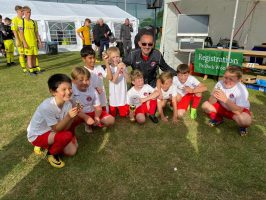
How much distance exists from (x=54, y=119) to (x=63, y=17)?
537 inches

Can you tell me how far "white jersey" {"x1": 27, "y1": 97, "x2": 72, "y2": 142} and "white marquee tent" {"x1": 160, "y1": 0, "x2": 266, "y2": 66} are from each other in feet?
19.4

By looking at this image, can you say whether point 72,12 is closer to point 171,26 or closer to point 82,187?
point 171,26

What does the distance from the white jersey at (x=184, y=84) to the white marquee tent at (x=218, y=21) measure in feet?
12.2

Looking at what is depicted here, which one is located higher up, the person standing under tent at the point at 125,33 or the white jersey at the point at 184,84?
the person standing under tent at the point at 125,33

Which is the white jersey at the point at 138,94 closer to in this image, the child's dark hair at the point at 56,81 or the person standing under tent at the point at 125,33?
the child's dark hair at the point at 56,81

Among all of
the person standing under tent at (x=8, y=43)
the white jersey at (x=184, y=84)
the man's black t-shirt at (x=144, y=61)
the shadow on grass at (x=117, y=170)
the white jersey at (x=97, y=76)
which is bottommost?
the shadow on grass at (x=117, y=170)

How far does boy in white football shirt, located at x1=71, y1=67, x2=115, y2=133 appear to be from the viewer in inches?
126

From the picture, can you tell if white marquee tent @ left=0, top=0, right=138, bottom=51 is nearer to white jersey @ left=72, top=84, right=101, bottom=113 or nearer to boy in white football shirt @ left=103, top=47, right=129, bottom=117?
boy in white football shirt @ left=103, top=47, right=129, bottom=117

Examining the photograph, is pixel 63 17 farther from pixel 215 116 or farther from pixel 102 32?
pixel 215 116

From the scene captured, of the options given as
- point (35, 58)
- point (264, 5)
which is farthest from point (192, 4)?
point (35, 58)

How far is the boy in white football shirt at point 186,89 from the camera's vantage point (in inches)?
164

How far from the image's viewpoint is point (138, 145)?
3264mm

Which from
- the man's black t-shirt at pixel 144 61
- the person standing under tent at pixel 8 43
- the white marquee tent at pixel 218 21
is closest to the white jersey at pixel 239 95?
the man's black t-shirt at pixel 144 61

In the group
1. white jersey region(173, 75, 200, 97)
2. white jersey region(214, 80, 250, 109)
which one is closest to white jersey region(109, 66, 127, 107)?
white jersey region(173, 75, 200, 97)
